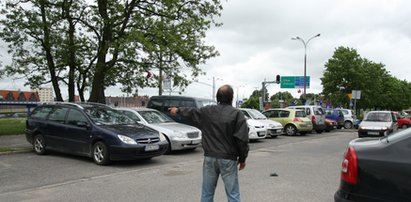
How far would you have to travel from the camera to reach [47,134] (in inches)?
427

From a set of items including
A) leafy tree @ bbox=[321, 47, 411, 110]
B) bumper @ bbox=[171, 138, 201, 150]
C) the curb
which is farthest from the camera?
leafy tree @ bbox=[321, 47, 411, 110]

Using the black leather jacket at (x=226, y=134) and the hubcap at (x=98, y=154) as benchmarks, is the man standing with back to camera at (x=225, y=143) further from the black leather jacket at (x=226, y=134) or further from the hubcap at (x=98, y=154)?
the hubcap at (x=98, y=154)

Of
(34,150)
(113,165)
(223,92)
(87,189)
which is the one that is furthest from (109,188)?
(34,150)

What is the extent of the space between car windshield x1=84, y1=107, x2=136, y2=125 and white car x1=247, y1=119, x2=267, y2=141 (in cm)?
695

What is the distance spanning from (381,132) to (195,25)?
10.7 m

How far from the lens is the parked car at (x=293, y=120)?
21188mm

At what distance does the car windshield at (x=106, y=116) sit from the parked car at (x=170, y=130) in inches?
62.4

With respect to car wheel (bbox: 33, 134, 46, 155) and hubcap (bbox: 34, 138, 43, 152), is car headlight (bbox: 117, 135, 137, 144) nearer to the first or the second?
car wheel (bbox: 33, 134, 46, 155)

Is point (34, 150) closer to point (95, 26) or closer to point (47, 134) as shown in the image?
point (47, 134)

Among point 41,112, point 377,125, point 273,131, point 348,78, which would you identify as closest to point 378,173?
point 41,112

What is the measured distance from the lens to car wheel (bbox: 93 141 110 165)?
9461 mm

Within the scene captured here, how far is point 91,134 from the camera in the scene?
32.2 feet

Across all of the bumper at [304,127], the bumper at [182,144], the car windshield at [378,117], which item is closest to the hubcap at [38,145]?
the bumper at [182,144]

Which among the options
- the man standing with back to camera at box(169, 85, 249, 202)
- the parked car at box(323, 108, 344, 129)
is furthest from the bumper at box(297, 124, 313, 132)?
the man standing with back to camera at box(169, 85, 249, 202)
